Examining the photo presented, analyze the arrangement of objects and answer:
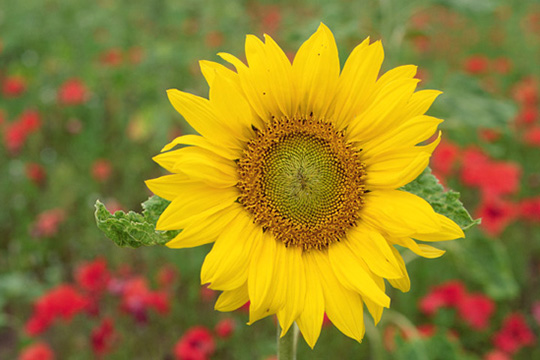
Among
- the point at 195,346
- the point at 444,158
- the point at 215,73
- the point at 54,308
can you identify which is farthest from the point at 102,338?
the point at 444,158

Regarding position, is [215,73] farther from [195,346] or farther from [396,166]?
[195,346]

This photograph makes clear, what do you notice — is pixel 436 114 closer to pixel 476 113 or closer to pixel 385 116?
pixel 476 113

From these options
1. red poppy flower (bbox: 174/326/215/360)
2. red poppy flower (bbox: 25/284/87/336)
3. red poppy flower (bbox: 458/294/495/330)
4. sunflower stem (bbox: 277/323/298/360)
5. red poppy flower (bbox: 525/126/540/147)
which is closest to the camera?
sunflower stem (bbox: 277/323/298/360)

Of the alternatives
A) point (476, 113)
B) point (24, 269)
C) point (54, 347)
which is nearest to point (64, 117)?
point (24, 269)

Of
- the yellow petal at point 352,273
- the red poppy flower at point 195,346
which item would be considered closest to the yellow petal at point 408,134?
the yellow petal at point 352,273

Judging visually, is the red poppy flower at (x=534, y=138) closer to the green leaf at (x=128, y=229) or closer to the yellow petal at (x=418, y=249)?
the yellow petal at (x=418, y=249)

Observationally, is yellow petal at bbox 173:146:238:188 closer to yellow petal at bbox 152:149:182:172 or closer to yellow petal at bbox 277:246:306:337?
yellow petal at bbox 152:149:182:172

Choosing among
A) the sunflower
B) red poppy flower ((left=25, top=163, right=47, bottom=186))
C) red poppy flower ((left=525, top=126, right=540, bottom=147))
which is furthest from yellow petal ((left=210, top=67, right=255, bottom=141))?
red poppy flower ((left=525, top=126, right=540, bottom=147))
